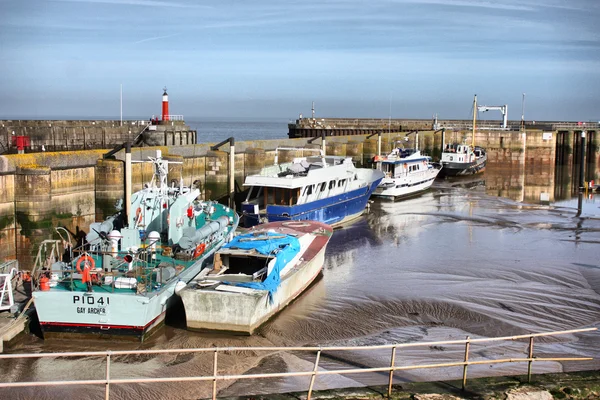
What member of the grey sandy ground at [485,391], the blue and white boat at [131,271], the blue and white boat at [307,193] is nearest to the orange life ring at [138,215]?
the blue and white boat at [131,271]

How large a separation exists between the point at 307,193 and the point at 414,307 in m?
10.7

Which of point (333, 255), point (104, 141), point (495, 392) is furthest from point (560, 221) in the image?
point (104, 141)

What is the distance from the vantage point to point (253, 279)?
53.1ft

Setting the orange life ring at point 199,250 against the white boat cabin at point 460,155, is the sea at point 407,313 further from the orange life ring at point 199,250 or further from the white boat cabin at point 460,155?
the white boat cabin at point 460,155

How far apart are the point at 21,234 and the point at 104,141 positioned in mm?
25123

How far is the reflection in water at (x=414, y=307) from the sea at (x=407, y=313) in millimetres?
37

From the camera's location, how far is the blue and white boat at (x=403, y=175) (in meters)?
38.1

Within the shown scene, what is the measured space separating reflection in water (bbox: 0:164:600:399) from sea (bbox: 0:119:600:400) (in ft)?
0.12

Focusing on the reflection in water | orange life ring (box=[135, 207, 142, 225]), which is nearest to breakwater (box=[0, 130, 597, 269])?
orange life ring (box=[135, 207, 142, 225])

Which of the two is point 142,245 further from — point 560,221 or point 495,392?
point 560,221

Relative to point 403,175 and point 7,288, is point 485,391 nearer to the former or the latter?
point 7,288

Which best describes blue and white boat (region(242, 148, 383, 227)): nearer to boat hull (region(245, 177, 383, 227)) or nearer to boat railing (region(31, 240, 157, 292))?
boat hull (region(245, 177, 383, 227))

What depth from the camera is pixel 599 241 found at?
1070 inches

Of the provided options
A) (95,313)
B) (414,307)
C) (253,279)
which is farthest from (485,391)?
(95,313)
